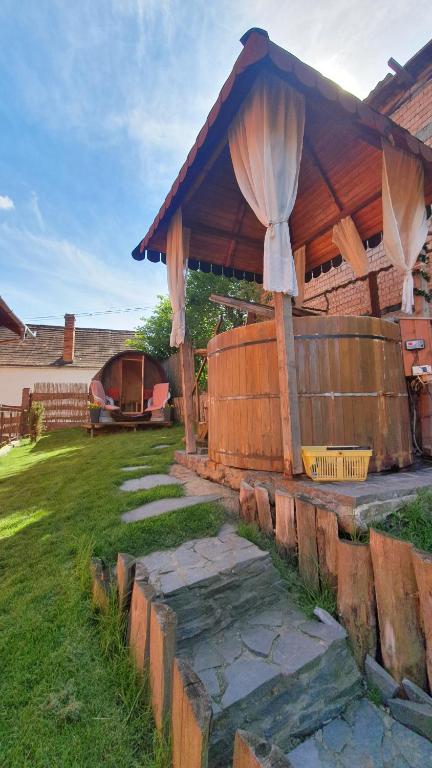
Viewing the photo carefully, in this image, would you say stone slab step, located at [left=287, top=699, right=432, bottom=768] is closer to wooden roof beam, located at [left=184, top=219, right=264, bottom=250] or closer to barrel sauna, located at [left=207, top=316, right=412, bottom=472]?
barrel sauna, located at [left=207, top=316, right=412, bottom=472]

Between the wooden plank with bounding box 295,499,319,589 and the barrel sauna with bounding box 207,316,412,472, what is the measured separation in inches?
33.6

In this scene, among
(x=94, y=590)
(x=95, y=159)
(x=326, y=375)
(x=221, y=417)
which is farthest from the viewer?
(x=95, y=159)

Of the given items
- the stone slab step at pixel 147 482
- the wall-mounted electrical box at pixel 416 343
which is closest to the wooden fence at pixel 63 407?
the stone slab step at pixel 147 482

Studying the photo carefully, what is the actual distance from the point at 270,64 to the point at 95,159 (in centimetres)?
979

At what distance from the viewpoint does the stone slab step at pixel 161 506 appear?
108 inches

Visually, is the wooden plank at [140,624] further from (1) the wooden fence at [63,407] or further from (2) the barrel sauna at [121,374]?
(1) the wooden fence at [63,407]

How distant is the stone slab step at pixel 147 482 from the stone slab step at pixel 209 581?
1.49 metres

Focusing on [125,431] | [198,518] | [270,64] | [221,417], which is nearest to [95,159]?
[125,431]

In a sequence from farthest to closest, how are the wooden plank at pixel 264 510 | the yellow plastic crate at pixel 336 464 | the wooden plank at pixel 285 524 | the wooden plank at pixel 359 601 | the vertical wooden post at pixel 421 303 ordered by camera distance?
1. the vertical wooden post at pixel 421 303
2. the yellow plastic crate at pixel 336 464
3. the wooden plank at pixel 264 510
4. the wooden plank at pixel 285 524
5. the wooden plank at pixel 359 601

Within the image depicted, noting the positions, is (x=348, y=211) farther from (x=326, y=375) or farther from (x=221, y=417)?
(x=221, y=417)

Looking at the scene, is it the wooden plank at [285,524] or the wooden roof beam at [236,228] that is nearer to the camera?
the wooden plank at [285,524]

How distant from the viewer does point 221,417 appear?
3.67 m

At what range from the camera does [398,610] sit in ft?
5.74

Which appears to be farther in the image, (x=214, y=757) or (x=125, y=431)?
(x=125, y=431)
